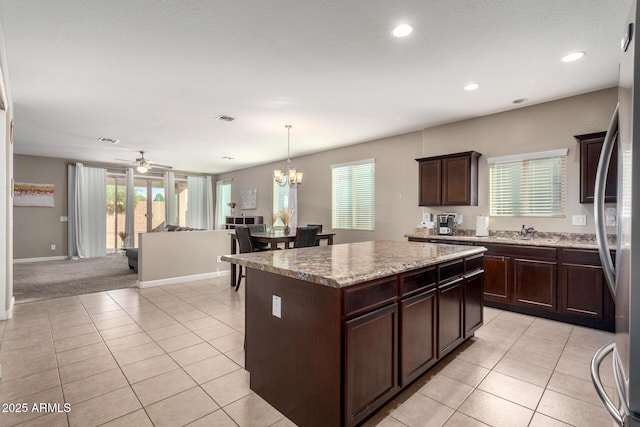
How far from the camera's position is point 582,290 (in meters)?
3.18

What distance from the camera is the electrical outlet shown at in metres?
3.58

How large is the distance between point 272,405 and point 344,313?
92 centimetres

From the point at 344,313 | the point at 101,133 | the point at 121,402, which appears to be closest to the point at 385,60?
the point at 344,313

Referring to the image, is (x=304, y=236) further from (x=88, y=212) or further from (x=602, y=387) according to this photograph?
(x=88, y=212)

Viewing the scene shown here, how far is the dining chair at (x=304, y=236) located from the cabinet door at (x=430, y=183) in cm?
176

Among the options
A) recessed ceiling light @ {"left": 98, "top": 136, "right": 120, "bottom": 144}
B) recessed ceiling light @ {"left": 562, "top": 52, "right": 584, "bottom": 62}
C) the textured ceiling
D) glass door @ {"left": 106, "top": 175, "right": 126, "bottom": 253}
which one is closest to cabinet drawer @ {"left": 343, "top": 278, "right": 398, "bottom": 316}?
the textured ceiling

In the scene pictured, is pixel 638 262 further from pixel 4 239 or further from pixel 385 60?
pixel 4 239

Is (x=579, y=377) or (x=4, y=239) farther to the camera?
(x=4, y=239)

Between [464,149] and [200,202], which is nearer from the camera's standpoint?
[464,149]

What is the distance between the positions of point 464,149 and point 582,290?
2331 millimetres

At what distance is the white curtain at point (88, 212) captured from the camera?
25.9ft

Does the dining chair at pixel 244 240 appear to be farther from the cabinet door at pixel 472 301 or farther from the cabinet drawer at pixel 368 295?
the cabinet drawer at pixel 368 295

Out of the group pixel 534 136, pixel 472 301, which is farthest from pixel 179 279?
pixel 534 136

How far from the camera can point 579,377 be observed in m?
2.25
